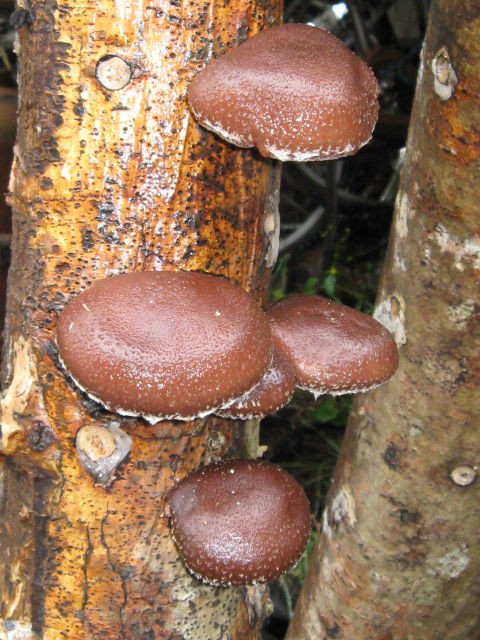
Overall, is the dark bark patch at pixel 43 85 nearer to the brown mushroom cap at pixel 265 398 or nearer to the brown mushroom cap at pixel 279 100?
the brown mushroom cap at pixel 279 100

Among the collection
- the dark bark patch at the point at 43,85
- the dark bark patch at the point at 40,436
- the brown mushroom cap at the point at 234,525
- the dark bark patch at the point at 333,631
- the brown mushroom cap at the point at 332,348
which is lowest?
the dark bark patch at the point at 333,631

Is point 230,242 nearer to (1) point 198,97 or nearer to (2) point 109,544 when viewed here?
(1) point 198,97

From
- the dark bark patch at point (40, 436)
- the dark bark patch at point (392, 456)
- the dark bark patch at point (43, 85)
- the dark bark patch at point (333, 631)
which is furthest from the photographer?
the dark bark patch at point (333, 631)

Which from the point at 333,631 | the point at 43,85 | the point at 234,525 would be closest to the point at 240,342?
the point at 234,525

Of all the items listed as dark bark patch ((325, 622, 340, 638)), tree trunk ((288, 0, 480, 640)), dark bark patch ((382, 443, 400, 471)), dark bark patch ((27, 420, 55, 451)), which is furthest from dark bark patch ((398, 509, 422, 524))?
dark bark patch ((27, 420, 55, 451))

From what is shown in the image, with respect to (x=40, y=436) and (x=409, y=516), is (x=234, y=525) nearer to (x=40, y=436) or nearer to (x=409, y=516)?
(x=40, y=436)

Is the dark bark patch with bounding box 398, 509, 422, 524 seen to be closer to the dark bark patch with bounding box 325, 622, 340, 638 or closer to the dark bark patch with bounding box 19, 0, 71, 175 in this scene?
the dark bark patch with bounding box 325, 622, 340, 638

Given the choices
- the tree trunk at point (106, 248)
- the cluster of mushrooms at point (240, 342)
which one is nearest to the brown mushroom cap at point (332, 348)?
the cluster of mushrooms at point (240, 342)

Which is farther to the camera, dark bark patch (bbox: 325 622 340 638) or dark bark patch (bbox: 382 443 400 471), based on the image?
dark bark patch (bbox: 325 622 340 638)
